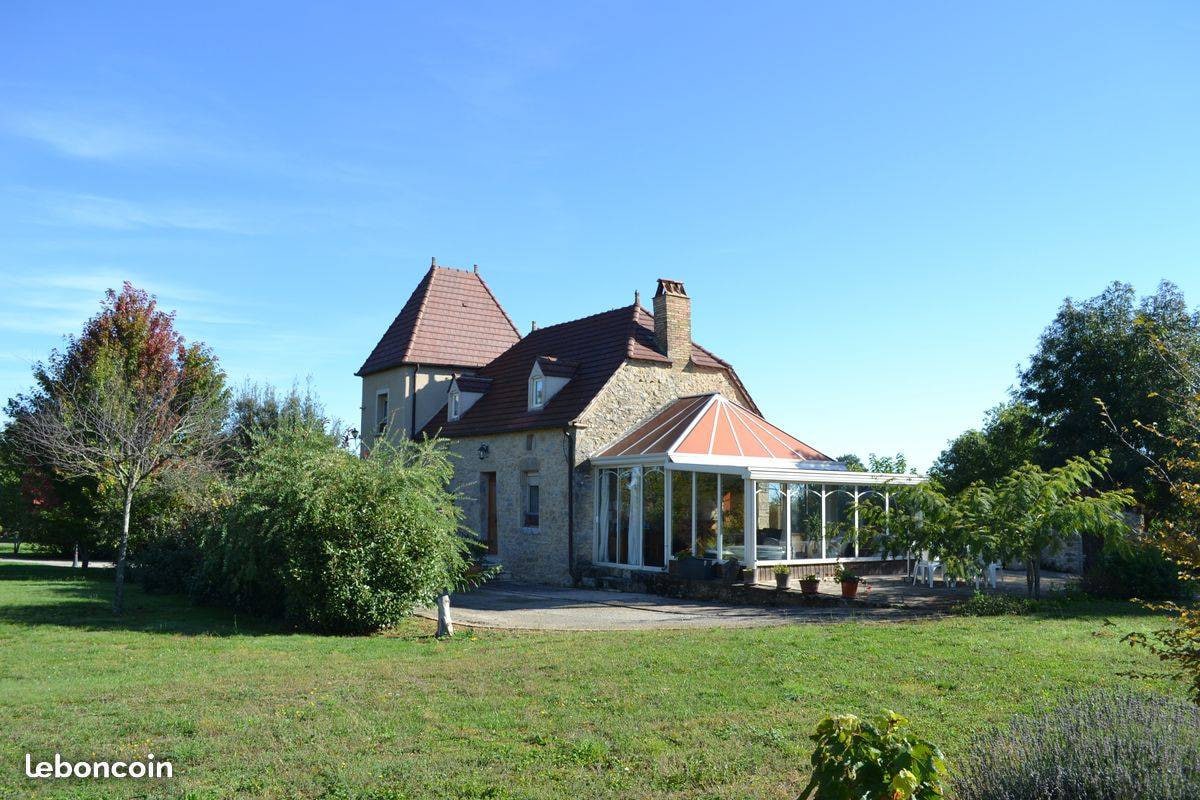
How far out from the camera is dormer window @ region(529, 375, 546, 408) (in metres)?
24.2

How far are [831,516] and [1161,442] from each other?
26.2ft

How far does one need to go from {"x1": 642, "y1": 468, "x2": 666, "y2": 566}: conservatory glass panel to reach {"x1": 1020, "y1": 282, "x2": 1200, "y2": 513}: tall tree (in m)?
10.4

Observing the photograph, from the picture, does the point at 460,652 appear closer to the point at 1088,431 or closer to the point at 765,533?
the point at 765,533

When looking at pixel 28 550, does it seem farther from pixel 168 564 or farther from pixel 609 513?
pixel 609 513

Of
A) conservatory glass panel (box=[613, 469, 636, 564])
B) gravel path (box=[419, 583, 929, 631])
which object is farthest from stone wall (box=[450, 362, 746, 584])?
gravel path (box=[419, 583, 929, 631])

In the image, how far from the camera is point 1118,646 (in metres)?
10.8

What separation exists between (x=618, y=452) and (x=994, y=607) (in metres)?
9.62

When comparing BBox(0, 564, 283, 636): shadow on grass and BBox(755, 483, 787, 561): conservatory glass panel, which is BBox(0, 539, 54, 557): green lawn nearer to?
BBox(0, 564, 283, 636): shadow on grass

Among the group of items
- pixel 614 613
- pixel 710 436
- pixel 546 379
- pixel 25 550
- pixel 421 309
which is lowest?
pixel 25 550

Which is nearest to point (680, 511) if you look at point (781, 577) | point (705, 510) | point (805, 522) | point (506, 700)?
point (705, 510)

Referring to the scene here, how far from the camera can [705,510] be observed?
20375mm

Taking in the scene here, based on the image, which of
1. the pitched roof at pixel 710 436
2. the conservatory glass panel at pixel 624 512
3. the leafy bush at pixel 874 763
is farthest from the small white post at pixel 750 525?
the leafy bush at pixel 874 763

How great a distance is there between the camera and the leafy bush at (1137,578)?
1573cm

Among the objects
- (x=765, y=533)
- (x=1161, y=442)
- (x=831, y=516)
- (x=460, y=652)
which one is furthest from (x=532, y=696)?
(x=1161, y=442)
